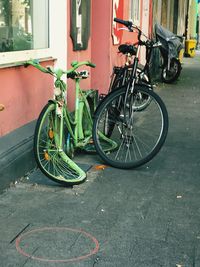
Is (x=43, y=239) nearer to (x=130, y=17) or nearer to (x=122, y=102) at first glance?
(x=122, y=102)

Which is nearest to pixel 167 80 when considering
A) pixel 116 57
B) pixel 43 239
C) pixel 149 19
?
pixel 149 19

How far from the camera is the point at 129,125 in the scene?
5492mm

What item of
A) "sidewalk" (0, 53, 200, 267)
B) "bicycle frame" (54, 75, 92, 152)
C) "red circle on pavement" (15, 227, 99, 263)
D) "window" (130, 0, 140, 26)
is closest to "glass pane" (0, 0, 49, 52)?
"bicycle frame" (54, 75, 92, 152)

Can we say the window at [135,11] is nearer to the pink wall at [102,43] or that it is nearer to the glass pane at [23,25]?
the pink wall at [102,43]

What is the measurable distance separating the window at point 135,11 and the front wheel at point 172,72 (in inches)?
61.8

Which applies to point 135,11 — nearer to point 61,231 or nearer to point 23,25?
point 23,25

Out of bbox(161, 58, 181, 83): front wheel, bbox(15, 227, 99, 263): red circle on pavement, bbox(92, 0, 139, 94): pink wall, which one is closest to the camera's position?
bbox(15, 227, 99, 263): red circle on pavement

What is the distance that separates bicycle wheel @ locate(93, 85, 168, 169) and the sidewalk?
0.16 metres

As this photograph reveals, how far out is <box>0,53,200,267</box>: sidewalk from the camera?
11.1ft

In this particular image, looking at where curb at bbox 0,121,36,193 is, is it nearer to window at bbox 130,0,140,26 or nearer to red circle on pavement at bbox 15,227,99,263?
red circle on pavement at bbox 15,227,99,263

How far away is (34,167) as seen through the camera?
513 centimetres

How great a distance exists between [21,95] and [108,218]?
1.65 m

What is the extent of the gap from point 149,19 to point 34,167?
9.20m

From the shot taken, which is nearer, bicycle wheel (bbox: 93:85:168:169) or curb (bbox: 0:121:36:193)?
curb (bbox: 0:121:36:193)
